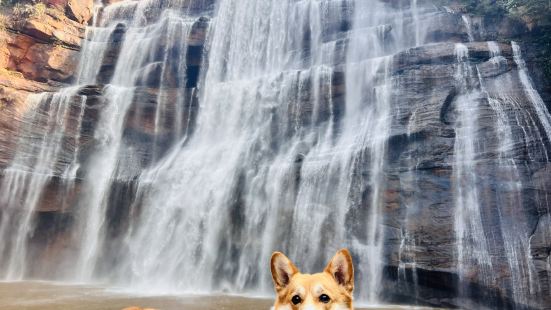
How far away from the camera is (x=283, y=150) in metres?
19.1

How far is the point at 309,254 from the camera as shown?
14.7 metres

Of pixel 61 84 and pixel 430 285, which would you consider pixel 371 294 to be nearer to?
pixel 430 285

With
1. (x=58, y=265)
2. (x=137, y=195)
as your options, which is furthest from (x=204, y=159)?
(x=58, y=265)

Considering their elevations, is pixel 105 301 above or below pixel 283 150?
below

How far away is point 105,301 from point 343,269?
10276 millimetres

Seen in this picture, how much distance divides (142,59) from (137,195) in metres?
10.8

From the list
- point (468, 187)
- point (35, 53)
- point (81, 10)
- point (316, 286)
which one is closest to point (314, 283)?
point (316, 286)

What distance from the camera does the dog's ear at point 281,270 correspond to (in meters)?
3.47

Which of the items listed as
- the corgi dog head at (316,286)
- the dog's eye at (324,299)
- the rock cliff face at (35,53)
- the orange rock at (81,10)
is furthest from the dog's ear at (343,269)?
the orange rock at (81,10)

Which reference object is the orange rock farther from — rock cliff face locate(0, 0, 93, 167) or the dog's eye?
the dog's eye

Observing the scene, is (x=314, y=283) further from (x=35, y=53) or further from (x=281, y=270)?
(x=35, y=53)

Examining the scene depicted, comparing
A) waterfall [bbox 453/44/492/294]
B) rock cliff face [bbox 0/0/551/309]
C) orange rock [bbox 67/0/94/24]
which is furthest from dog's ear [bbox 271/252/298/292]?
orange rock [bbox 67/0/94/24]

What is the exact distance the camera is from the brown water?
34.8ft

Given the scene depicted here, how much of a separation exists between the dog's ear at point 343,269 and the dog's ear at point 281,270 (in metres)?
0.32
